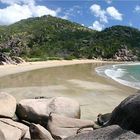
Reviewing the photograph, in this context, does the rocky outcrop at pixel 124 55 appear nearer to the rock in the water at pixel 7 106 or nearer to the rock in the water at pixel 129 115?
the rock in the water at pixel 7 106

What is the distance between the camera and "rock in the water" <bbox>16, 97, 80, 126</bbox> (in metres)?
11.1

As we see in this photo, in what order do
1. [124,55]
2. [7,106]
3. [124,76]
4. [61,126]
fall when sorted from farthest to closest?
[124,55]
[124,76]
[7,106]
[61,126]

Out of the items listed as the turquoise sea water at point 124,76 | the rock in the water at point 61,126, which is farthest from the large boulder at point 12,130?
the turquoise sea water at point 124,76

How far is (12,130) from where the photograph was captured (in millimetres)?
9359

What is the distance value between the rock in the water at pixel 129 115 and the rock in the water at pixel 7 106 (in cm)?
459

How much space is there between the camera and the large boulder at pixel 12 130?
8.98 metres

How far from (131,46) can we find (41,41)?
40203 millimetres

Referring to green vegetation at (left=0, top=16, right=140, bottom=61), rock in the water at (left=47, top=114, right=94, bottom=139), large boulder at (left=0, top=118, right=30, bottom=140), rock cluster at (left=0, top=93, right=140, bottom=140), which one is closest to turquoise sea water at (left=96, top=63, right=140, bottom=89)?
rock cluster at (left=0, top=93, right=140, bottom=140)

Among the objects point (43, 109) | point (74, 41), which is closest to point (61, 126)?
point (43, 109)

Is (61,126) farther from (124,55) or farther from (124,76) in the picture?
(124,55)

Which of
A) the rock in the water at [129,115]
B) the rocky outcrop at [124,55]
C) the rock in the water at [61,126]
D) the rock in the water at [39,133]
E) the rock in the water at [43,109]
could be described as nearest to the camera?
the rock in the water at [129,115]

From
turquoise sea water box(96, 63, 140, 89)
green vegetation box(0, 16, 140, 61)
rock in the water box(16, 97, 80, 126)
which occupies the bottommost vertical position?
turquoise sea water box(96, 63, 140, 89)

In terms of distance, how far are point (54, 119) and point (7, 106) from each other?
1.69 metres

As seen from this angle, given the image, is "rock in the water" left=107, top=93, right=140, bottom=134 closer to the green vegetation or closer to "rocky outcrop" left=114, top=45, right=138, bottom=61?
the green vegetation
